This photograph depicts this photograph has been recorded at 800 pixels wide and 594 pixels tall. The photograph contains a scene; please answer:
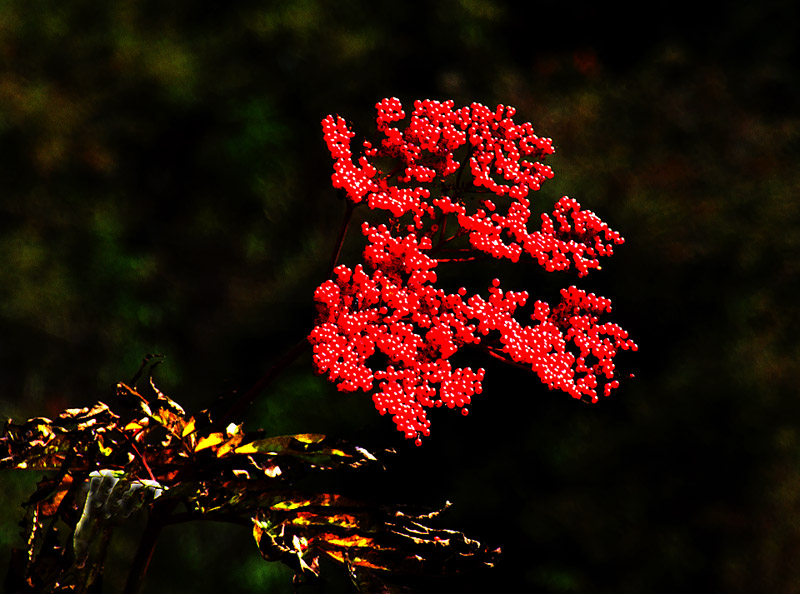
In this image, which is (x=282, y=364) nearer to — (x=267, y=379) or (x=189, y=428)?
(x=267, y=379)

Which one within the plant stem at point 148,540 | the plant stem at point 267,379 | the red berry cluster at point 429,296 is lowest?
the plant stem at point 148,540

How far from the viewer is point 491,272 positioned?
1632 mm

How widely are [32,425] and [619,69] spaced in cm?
135

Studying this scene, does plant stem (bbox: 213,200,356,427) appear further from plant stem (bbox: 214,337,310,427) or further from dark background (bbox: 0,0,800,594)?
dark background (bbox: 0,0,800,594)

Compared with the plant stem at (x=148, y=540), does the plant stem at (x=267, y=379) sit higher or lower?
higher

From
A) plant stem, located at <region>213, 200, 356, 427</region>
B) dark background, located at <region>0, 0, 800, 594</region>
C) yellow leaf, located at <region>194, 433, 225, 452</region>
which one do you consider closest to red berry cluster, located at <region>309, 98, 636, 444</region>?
plant stem, located at <region>213, 200, 356, 427</region>

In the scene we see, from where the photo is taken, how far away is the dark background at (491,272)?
1518 millimetres

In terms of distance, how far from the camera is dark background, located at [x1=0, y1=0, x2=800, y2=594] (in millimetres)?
1518

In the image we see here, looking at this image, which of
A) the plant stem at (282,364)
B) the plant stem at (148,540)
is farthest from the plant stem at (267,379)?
the plant stem at (148,540)

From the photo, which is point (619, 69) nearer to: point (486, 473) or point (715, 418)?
point (715, 418)

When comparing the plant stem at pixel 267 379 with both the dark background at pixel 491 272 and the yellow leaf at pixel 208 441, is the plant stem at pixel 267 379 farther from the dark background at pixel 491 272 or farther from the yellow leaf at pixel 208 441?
the dark background at pixel 491 272

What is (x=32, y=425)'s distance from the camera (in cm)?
107

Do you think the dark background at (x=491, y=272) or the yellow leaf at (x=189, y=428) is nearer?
the yellow leaf at (x=189, y=428)

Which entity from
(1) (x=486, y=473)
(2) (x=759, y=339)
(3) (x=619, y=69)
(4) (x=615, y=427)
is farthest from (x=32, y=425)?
(3) (x=619, y=69)
